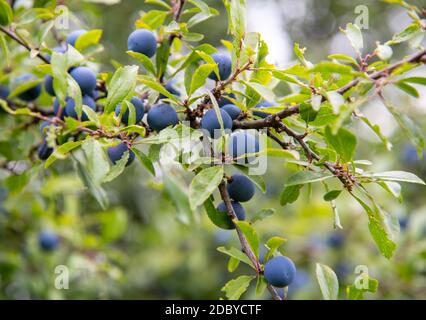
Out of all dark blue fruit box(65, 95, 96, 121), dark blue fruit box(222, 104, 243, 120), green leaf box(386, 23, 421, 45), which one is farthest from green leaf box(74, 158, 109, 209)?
green leaf box(386, 23, 421, 45)

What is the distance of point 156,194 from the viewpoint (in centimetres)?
310

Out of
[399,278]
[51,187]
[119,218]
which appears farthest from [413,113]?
[51,187]

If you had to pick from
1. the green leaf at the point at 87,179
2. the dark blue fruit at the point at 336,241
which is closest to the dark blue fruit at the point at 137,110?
the green leaf at the point at 87,179

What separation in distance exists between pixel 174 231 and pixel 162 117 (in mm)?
2052

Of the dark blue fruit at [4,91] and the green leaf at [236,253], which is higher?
the dark blue fruit at [4,91]

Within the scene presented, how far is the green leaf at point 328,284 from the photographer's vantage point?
1033mm

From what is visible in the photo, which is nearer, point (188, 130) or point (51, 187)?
point (188, 130)

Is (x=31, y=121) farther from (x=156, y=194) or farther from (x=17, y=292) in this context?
(x=156, y=194)

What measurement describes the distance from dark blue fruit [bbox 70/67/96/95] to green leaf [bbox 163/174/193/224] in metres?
0.46

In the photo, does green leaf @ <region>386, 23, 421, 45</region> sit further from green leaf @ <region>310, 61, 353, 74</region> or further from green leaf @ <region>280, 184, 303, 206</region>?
green leaf @ <region>280, 184, 303, 206</region>

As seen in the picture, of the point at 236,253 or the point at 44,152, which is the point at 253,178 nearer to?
the point at 236,253

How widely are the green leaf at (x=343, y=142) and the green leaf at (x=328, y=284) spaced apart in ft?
0.83

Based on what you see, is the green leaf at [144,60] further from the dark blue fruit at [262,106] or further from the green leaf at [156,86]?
the dark blue fruit at [262,106]
